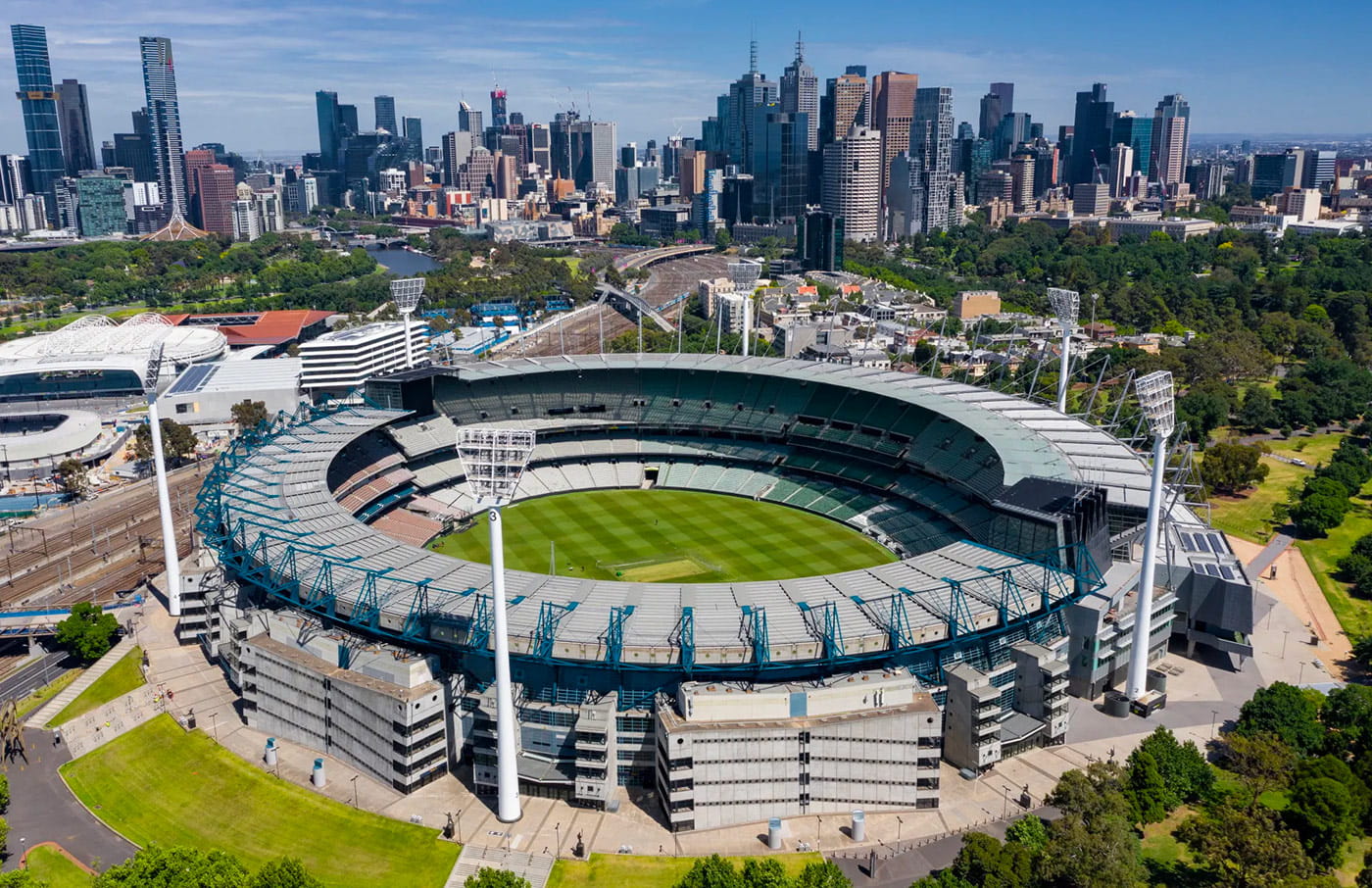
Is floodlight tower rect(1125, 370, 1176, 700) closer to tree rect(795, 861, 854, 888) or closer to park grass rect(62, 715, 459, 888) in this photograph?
tree rect(795, 861, 854, 888)

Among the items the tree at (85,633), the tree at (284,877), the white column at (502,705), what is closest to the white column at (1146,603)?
the white column at (502,705)

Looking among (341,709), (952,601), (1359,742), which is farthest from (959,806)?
(341,709)

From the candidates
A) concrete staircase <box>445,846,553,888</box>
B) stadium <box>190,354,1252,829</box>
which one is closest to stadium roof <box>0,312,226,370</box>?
stadium <box>190,354,1252,829</box>

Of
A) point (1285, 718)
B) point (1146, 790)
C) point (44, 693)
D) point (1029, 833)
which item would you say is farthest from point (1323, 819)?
point (44, 693)

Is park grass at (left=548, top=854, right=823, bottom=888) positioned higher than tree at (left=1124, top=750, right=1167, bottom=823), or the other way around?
tree at (left=1124, top=750, right=1167, bottom=823)

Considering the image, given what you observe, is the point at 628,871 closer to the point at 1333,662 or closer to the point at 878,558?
the point at 878,558

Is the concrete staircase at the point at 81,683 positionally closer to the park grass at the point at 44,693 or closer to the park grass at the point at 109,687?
the park grass at the point at 109,687
